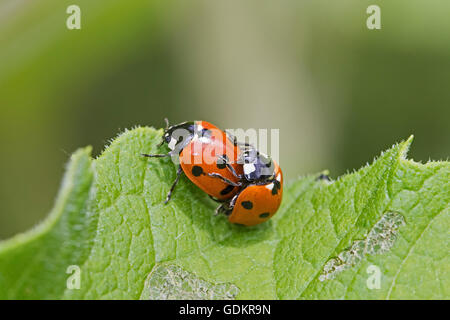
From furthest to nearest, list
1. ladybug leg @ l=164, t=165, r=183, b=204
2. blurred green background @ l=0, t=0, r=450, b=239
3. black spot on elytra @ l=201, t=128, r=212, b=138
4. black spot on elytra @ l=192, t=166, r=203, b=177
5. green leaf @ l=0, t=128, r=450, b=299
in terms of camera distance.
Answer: blurred green background @ l=0, t=0, r=450, b=239, black spot on elytra @ l=201, t=128, r=212, b=138, black spot on elytra @ l=192, t=166, r=203, b=177, ladybug leg @ l=164, t=165, r=183, b=204, green leaf @ l=0, t=128, r=450, b=299

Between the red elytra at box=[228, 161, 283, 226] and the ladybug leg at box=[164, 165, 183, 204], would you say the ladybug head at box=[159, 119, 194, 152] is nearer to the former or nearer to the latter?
the ladybug leg at box=[164, 165, 183, 204]

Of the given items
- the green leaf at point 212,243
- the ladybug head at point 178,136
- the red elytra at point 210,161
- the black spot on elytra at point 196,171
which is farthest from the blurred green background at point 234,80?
the green leaf at point 212,243

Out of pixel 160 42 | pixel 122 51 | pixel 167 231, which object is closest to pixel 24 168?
pixel 122 51

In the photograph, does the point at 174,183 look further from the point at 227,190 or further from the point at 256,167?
the point at 256,167

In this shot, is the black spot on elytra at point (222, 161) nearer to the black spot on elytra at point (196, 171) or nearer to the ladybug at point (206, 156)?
the ladybug at point (206, 156)

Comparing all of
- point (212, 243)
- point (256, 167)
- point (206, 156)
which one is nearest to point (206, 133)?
point (206, 156)

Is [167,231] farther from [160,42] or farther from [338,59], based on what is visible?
[338,59]

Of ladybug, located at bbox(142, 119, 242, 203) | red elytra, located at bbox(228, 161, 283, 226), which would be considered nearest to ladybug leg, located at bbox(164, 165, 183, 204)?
ladybug, located at bbox(142, 119, 242, 203)
